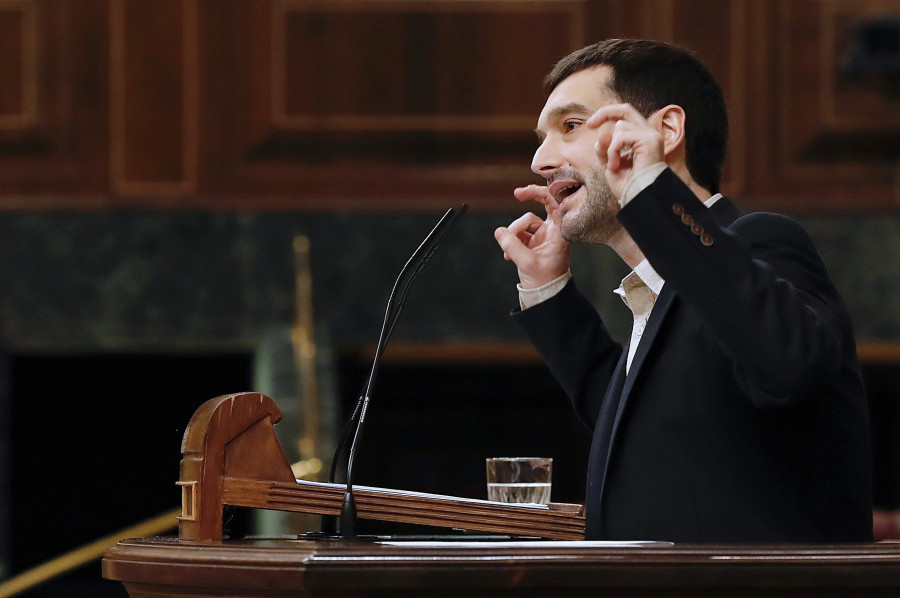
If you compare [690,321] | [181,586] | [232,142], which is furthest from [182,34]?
[181,586]

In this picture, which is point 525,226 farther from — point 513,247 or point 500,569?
point 500,569

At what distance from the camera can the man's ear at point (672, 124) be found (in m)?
1.63

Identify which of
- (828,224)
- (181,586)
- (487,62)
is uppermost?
(487,62)

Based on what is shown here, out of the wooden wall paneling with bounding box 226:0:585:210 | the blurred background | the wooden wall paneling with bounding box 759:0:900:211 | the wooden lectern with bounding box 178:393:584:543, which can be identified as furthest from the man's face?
the wooden wall paneling with bounding box 759:0:900:211

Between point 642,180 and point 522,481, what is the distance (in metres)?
0.44

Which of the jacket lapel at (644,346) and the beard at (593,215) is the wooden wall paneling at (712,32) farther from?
the jacket lapel at (644,346)

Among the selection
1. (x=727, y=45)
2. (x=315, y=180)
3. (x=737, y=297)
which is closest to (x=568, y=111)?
(x=737, y=297)

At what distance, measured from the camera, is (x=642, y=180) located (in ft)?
4.10

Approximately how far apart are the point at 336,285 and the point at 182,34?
0.94 metres

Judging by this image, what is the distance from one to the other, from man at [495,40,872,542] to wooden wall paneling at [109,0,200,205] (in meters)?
2.51

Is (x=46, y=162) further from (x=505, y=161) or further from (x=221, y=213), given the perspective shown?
(x=505, y=161)

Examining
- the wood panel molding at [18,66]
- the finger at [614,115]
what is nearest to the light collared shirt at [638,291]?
the finger at [614,115]

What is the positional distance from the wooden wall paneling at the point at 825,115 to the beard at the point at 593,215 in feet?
8.26

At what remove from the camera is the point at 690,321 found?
1421mm
